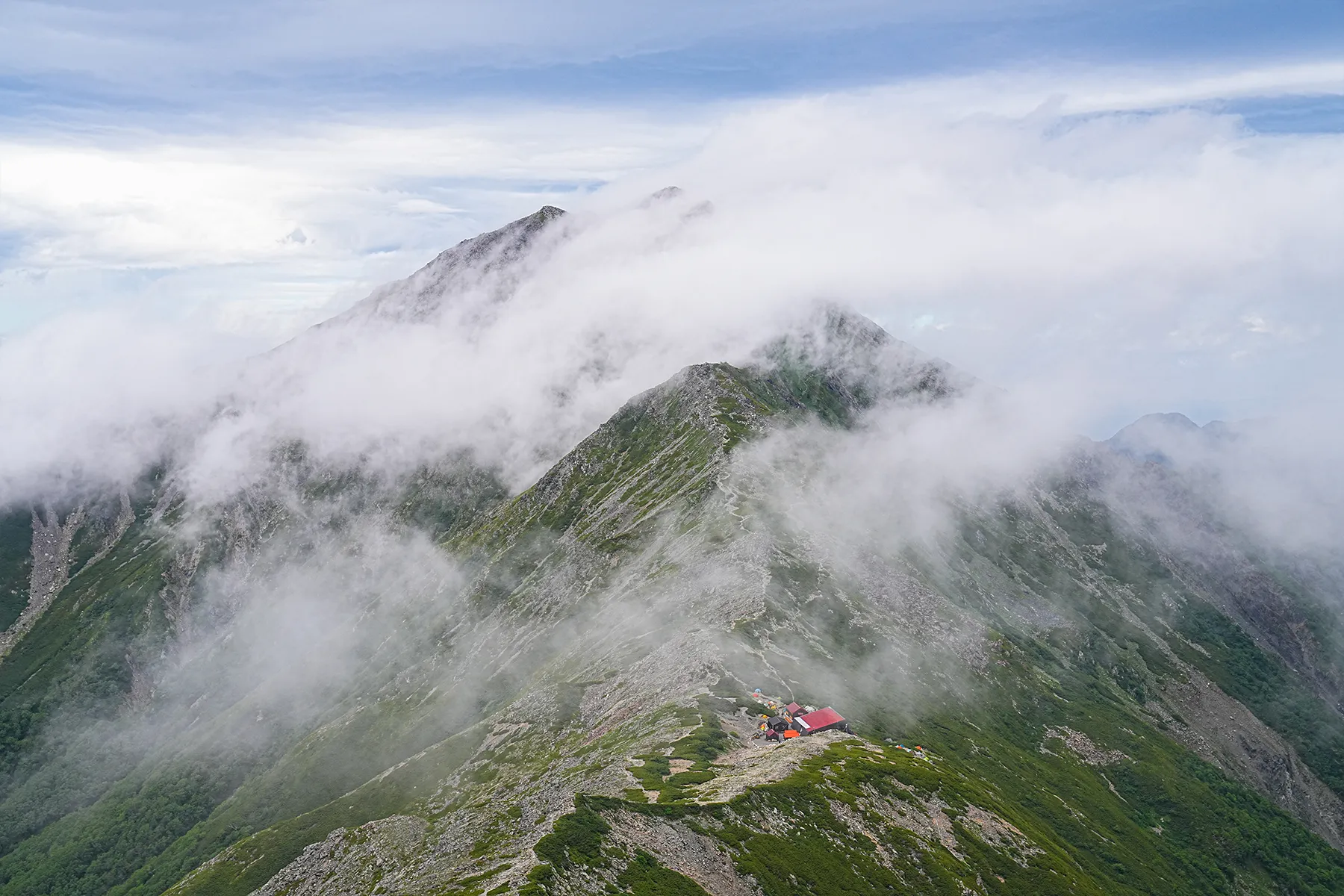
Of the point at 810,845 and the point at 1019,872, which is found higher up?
the point at 810,845

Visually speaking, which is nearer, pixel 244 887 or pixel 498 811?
pixel 498 811

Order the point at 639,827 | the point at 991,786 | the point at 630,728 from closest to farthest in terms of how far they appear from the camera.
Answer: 1. the point at 639,827
2. the point at 630,728
3. the point at 991,786

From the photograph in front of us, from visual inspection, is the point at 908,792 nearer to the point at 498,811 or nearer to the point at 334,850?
the point at 498,811

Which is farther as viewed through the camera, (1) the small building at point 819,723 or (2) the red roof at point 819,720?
(2) the red roof at point 819,720

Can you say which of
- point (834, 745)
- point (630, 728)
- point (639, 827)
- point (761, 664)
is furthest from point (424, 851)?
point (761, 664)

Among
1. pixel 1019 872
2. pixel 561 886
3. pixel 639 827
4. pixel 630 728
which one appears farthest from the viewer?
pixel 630 728

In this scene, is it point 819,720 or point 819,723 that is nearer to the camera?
point 819,723
